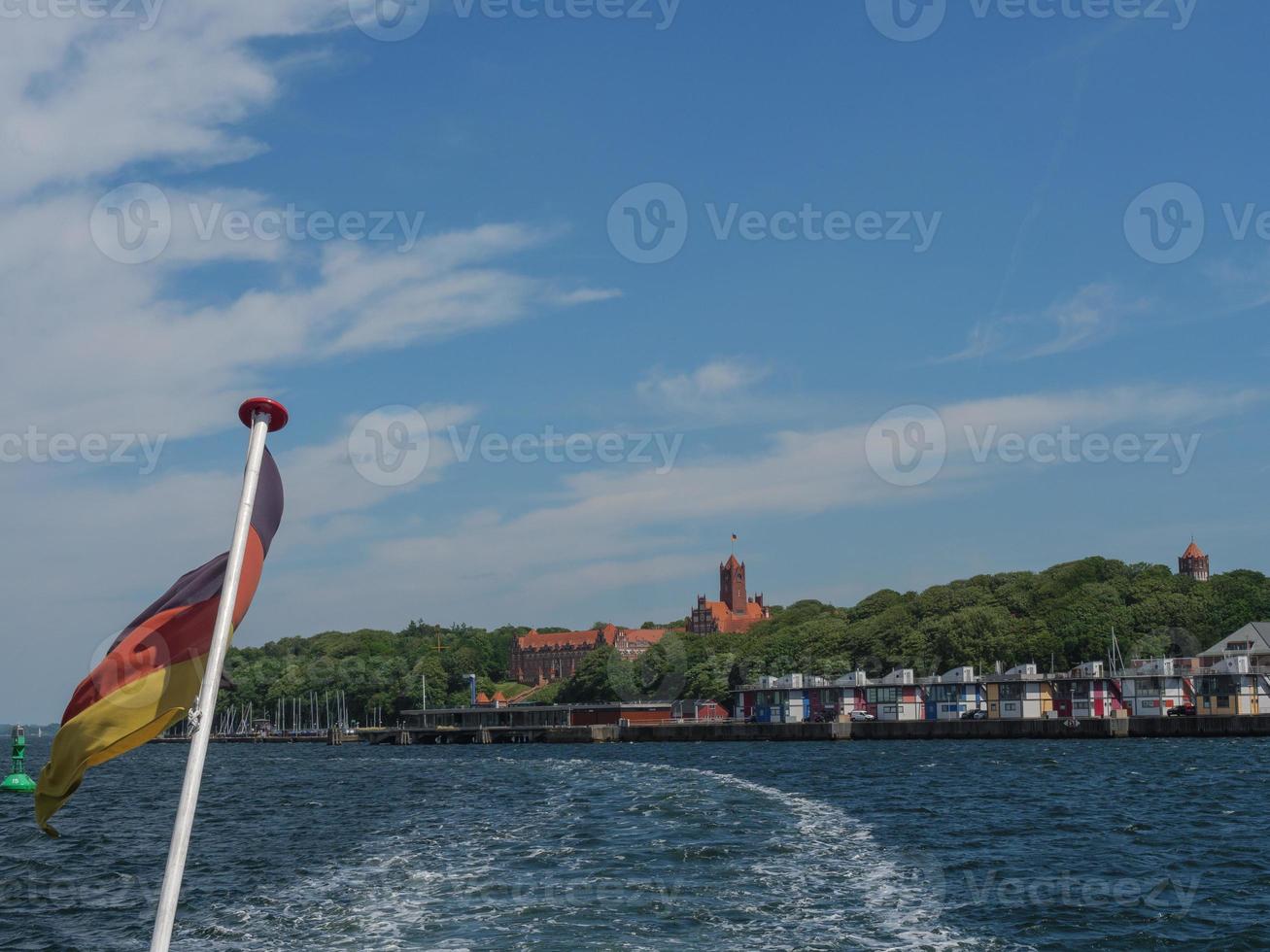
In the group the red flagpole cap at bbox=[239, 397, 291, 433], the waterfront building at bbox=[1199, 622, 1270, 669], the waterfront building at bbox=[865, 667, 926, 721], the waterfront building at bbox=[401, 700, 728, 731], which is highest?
the red flagpole cap at bbox=[239, 397, 291, 433]

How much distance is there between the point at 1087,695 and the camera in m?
129

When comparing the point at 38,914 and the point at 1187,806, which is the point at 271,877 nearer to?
the point at 38,914

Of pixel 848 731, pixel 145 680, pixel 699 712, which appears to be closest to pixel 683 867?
pixel 145 680

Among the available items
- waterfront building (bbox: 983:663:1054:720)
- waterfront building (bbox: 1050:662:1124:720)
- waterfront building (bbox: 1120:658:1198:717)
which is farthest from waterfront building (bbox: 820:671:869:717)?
waterfront building (bbox: 1120:658:1198:717)

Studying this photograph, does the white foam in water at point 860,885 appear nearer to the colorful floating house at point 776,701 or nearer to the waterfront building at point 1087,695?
the waterfront building at point 1087,695

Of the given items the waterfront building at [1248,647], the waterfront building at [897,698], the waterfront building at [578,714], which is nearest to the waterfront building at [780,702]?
the waterfront building at [578,714]

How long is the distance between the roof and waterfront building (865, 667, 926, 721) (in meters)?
32.2

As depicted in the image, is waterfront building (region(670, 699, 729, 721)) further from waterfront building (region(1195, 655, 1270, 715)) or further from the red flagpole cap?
the red flagpole cap

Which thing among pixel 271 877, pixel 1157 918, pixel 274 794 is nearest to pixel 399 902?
pixel 271 877

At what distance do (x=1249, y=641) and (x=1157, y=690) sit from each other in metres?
21.5

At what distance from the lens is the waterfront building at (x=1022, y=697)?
13175 cm

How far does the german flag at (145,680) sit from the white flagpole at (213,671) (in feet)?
2.09

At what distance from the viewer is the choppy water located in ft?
81.8

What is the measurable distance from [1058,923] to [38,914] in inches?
941
